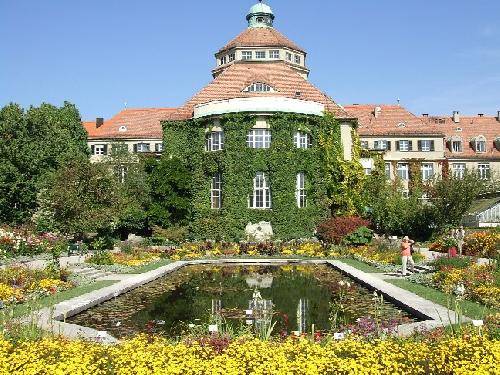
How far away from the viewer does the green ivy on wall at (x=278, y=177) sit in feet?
124

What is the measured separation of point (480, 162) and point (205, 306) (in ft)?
180

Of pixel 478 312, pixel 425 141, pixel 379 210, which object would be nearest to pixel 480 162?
pixel 425 141

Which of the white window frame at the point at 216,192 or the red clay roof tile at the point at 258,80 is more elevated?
the red clay roof tile at the point at 258,80

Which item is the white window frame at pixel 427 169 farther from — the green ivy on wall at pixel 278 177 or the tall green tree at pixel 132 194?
the tall green tree at pixel 132 194

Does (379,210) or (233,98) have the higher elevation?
(233,98)

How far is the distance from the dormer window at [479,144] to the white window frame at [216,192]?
121ft

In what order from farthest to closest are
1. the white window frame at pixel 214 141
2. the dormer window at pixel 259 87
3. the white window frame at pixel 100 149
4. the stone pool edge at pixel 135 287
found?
the white window frame at pixel 100 149, the dormer window at pixel 259 87, the white window frame at pixel 214 141, the stone pool edge at pixel 135 287

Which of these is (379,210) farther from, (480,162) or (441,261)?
(480,162)

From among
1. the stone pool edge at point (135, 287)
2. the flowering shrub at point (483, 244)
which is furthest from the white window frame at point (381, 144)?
the stone pool edge at point (135, 287)

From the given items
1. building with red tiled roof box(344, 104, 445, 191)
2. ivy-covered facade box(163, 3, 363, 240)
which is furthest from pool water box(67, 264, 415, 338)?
building with red tiled roof box(344, 104, 445, 191)

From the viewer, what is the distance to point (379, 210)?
122 feet

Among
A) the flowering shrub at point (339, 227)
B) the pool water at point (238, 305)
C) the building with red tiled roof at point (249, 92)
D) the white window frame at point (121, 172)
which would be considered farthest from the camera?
the white window frame at point (121, 172)

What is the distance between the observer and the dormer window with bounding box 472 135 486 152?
63.5 metres

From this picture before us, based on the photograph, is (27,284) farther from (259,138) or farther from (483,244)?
(259,138)
